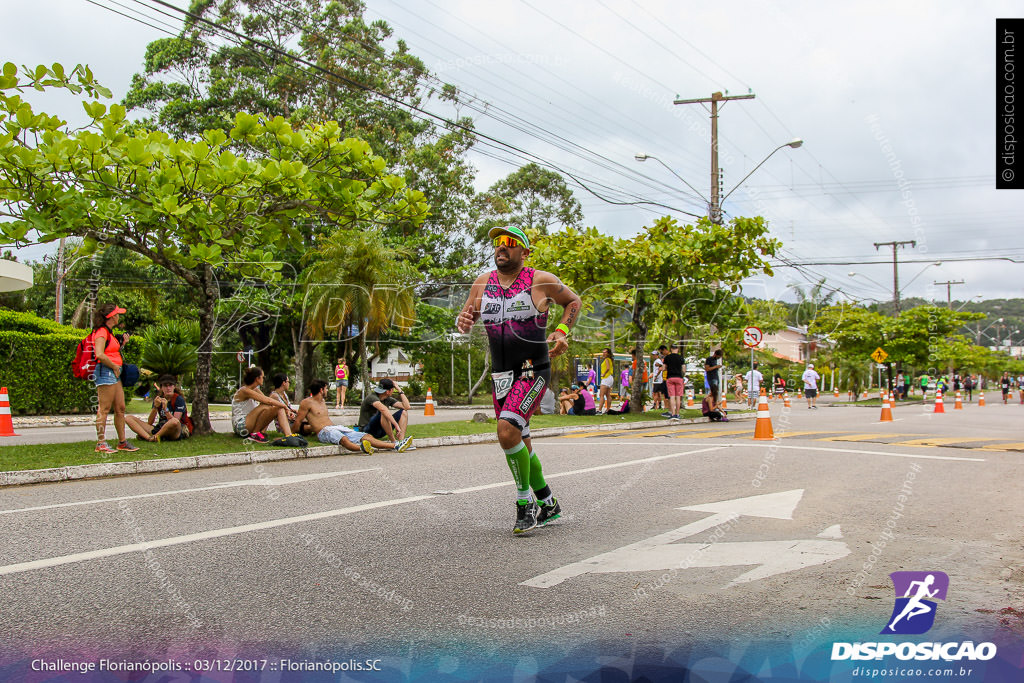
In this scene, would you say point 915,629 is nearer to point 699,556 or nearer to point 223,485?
point 699,556

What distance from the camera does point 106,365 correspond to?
997cm

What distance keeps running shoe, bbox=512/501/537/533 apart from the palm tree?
74.4 feet

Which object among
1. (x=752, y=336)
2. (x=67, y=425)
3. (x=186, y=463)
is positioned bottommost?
(x=67, y=425)

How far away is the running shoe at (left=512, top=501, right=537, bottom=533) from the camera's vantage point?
5.51 metres

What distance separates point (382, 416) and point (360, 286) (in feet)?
55.3

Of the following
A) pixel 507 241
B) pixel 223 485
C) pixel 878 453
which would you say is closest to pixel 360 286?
pixel 878 453

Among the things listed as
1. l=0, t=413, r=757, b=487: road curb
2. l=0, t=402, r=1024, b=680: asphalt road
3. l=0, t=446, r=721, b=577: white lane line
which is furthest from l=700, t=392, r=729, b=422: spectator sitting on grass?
l=0, t=446, r=721, b=577: white lane line

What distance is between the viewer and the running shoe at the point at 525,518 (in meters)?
5.51

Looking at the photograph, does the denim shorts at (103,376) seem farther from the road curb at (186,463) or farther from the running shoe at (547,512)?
the running shoe at (547,512)

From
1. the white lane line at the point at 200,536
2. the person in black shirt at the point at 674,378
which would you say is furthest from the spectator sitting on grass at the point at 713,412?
the white lane line at the point at 200,536

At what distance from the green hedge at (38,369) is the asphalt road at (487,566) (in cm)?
1480

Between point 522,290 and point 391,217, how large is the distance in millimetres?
7196

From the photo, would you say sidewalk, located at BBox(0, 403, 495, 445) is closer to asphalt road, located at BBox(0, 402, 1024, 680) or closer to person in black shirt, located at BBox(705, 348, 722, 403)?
person in black shirt, located at BBox(705, 348, 722, 403)

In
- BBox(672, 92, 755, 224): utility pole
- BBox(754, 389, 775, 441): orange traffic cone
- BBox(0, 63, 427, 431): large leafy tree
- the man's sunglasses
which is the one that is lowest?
BBox(754, 389, 775, 441): orange traffic cone
